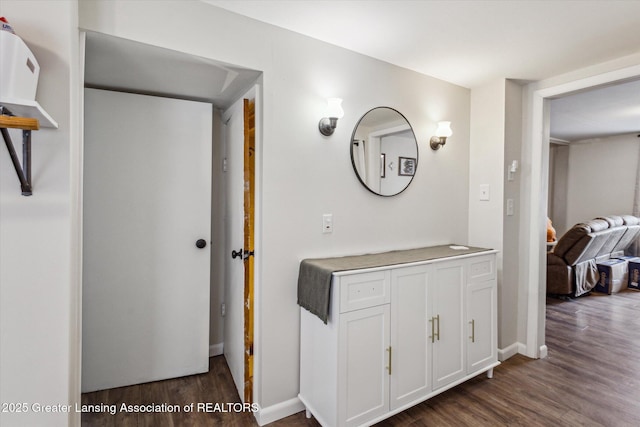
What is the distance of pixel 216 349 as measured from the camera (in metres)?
2.69

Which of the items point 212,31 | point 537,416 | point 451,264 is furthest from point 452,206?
point 212,31

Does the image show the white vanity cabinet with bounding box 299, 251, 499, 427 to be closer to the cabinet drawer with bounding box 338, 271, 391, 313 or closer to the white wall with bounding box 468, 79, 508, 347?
the cabinet drawer with bounding box 338, 271, 391, 313

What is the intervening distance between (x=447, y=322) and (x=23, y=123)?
226 cm

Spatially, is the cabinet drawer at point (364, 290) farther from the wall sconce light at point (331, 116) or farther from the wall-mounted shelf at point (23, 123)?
the wall-mounted shelf at point (23, 123)

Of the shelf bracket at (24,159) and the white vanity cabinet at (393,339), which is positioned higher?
the shelf bracket at (24,159)

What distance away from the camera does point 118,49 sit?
5.16ft

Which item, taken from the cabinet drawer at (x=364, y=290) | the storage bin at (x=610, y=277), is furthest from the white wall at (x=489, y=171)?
the storage bin at (x=610, y=277)

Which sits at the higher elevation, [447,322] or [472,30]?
[472,30]

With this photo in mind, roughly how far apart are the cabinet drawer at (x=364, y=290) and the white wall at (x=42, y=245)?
117 centimetres

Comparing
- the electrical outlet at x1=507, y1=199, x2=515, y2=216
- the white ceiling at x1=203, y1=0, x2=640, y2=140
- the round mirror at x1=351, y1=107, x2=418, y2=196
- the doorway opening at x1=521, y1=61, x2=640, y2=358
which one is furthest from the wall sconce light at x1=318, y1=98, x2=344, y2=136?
the doorway opening at x1=521, y1=61, x2=640, y2=358

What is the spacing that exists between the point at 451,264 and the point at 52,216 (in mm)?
2100

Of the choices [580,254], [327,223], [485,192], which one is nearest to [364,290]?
[327,223]

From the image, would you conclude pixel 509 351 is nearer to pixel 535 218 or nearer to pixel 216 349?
pixel 535 218

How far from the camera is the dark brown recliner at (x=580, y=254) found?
396 cm
